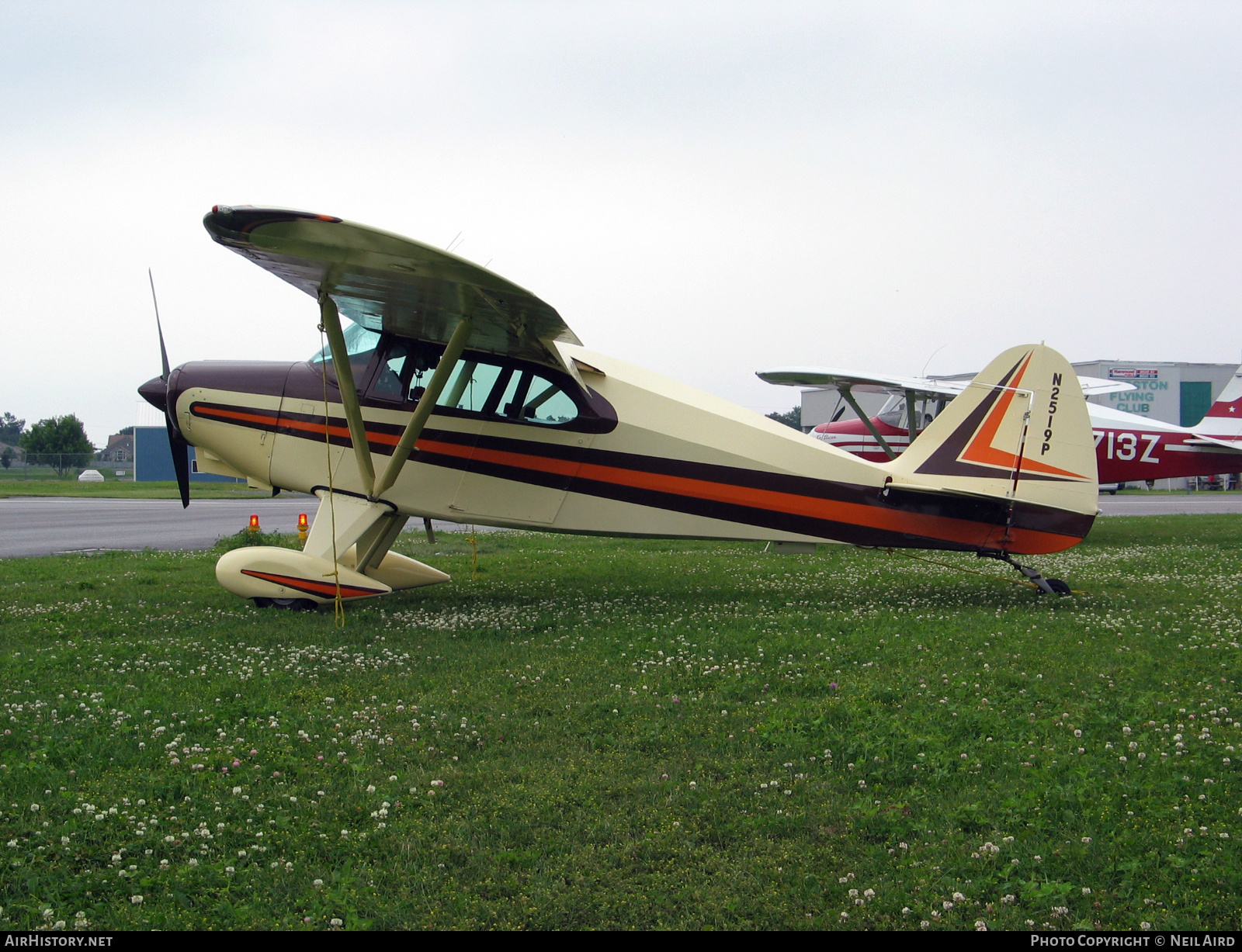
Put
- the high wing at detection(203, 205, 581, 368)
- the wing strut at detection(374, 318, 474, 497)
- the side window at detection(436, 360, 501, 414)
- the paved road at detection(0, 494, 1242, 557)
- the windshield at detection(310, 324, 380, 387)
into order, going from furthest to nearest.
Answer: the paved road at detection(0, 494, 1242, 557) → the windshield at detection(310, 324, 380, 387) → the side window at detection(436, 360, 501, 414) → the wing strut at detection(374, 318, 474, 497) → the high wing at detection(203, 205, 581, 368)

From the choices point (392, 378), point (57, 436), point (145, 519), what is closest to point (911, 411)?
point (392, 378)

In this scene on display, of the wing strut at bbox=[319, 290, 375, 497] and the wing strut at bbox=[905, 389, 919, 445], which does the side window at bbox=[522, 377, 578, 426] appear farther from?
the wing strut at bbox=[905, 389, 919, 445]

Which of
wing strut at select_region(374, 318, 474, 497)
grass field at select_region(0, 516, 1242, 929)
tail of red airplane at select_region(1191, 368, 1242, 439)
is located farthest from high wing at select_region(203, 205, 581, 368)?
tail of red airplane at select_region(1191, 368, 1242, 439)

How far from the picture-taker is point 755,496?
31.9 feet

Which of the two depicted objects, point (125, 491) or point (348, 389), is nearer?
point (348, 389)

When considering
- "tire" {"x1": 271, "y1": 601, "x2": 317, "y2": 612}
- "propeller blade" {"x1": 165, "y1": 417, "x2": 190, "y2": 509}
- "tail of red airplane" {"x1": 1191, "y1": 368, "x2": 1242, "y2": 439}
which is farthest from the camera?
"tail of red airplane" {"x1": 1191, "y1": 368, "x2": 1242, "y2": 439}

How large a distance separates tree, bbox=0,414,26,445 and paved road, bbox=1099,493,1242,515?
150 m

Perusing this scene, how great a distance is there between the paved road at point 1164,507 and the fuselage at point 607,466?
19309 mm

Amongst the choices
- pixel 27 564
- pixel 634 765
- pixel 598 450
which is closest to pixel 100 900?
pixel 634 765

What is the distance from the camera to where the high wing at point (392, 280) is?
6.97m

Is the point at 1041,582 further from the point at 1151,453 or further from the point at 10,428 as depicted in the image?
the point at 10,428

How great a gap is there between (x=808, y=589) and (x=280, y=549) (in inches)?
232

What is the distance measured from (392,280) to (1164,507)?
100ft

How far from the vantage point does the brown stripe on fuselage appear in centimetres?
963
